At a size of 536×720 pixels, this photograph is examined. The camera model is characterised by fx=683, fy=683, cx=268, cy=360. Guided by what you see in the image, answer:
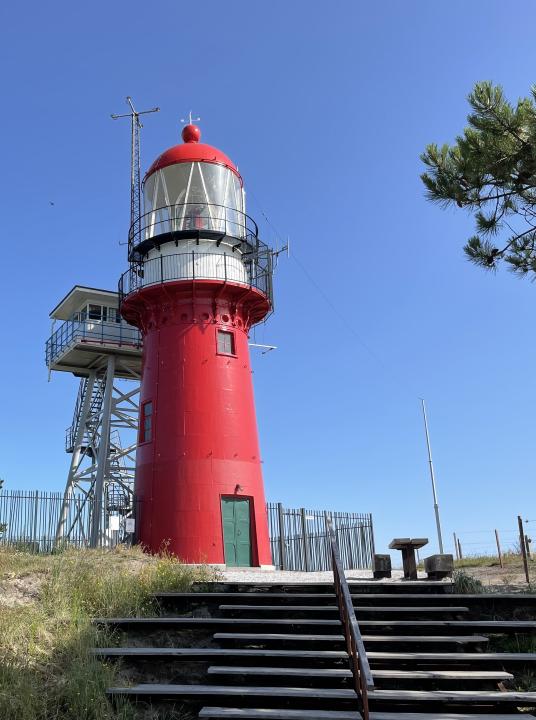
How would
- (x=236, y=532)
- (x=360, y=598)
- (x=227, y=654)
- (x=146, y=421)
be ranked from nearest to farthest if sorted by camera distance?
(x=227, y=654), (x=360, y=598), (x=236, y=532), (x=146, y=421)

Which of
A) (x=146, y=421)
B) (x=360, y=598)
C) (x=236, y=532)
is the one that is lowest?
(x=360, y=598)

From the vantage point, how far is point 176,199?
19953 millimetres

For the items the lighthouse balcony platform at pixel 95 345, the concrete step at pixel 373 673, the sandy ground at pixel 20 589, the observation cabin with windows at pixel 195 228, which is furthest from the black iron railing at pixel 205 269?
the concrete step at pixel 373 673

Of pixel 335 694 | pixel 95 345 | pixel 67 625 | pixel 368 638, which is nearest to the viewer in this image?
pixel 335 694

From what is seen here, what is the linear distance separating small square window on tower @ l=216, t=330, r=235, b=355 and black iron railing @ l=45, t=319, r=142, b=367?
9271mm

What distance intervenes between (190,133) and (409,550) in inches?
562

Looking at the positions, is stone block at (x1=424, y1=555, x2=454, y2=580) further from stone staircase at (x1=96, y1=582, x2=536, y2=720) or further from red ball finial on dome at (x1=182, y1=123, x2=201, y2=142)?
red ball finial on dome at (x1=182, y1=123, x2=201, y2=142)

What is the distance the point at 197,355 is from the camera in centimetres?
1892

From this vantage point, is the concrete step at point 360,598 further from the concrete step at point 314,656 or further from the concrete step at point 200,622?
the concrete step at point 314,656

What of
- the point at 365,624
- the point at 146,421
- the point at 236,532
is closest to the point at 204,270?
the point at 146,421

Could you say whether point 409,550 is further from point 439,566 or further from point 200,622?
point 200,622

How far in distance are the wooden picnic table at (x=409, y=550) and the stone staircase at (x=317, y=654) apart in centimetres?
272

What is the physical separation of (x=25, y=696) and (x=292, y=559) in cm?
1418

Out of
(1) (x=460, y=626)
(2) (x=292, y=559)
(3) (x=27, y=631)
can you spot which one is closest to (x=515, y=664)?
(1) (x=460, y=626)
